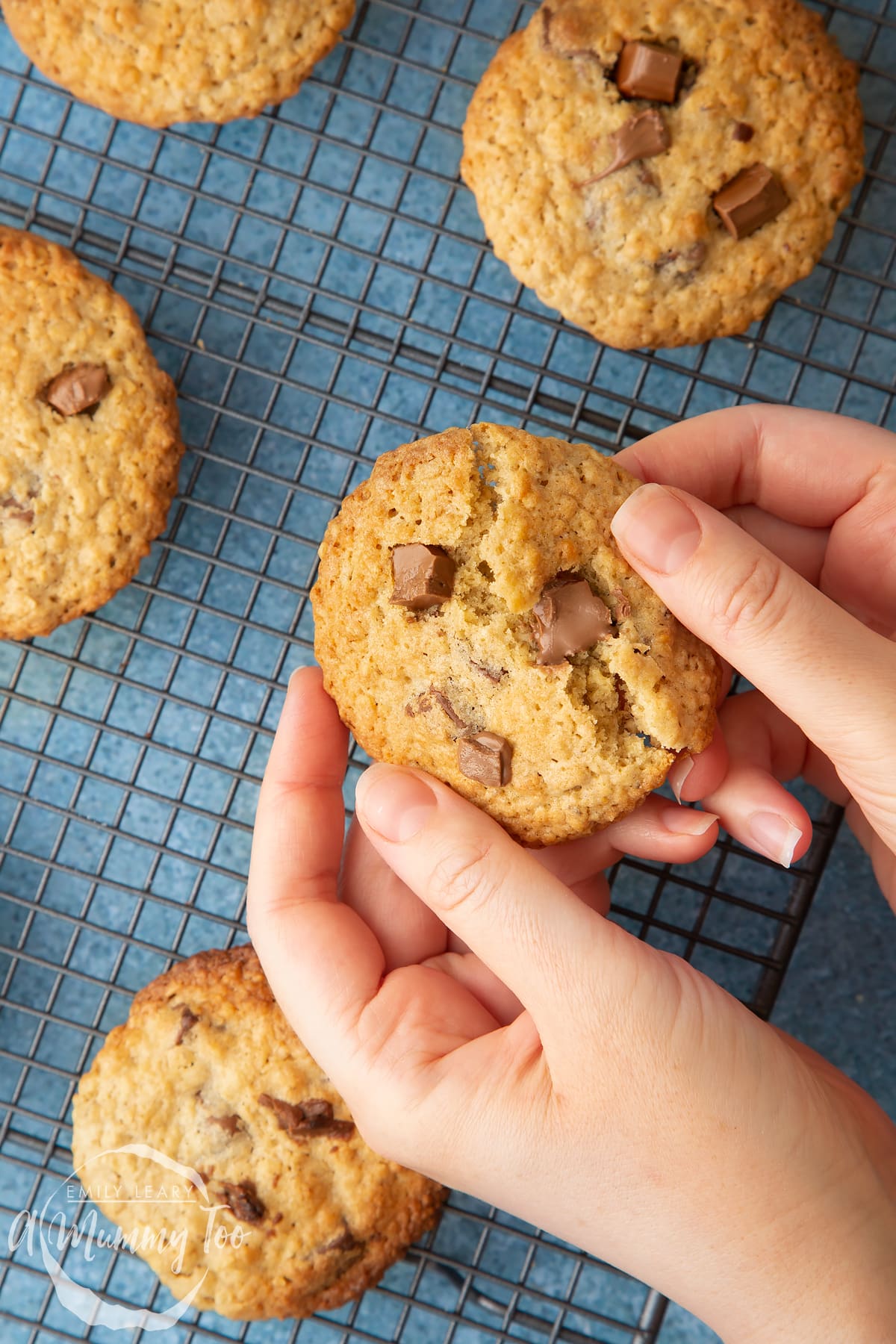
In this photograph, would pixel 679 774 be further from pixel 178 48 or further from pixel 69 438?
pixel 178 48

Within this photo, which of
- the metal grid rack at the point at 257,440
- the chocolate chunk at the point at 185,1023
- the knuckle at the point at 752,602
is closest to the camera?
the knuckle at the point at 752,602

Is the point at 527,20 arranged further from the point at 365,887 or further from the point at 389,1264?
the point at 389,1264

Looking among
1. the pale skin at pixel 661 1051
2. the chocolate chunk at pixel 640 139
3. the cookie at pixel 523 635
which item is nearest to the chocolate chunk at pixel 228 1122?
the pale skin at pixel 661 1051

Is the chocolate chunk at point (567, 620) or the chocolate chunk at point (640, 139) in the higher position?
the chocolate chunk at point (640, 139)

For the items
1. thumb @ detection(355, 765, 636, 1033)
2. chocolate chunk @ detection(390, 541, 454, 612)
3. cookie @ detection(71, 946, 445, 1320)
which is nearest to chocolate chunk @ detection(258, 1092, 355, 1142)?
cookie @ detection(71, 946, 445, 1320)

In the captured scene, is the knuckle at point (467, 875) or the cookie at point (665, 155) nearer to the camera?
the knuckle at point (467, 875)

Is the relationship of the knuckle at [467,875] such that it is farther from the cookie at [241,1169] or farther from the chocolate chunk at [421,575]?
the cookie at [241,1169]

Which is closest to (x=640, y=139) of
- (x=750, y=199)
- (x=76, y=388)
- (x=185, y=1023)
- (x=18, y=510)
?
(x=750, y=199)
